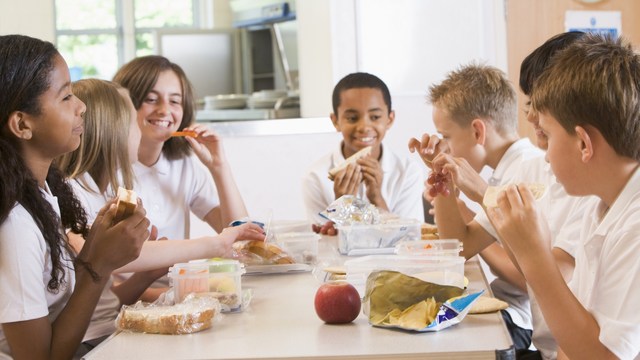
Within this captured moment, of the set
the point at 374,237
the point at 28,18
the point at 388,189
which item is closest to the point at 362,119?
the point at 388,189

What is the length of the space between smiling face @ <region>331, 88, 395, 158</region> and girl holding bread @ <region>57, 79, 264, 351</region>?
3.40ft

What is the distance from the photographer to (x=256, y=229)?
2160mm

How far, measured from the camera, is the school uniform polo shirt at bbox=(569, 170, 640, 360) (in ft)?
4.45

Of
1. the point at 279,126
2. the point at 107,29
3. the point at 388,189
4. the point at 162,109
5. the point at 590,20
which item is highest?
the point at 107,29

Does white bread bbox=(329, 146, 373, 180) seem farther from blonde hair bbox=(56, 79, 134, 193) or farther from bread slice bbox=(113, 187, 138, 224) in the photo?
bread slice bbox=(113, 187, 138, 224)

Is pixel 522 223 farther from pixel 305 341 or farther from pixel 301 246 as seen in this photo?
pixel 301 246

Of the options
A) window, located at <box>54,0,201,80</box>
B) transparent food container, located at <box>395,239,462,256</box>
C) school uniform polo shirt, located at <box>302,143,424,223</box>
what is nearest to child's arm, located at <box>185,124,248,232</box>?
school uniform polo shirt, located at <box>302,143,424,223</box>

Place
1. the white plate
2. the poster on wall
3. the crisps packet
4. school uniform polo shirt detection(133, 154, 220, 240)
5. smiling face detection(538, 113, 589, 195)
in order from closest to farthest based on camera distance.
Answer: the crisps packet → smiling face detection(538, 113, 589, 195) → the white plate → school uniform polo shirt detection(133, 154, 220, 240) → the poster on wall

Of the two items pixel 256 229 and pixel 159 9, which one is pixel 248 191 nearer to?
pixel 159 9

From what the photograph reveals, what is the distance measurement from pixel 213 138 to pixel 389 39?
6.86ft

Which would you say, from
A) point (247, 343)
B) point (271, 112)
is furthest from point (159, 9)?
point (247, 343)

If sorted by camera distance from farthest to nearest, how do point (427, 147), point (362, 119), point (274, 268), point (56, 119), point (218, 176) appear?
1. point (362, 119)
2. point (218, 176)
3. point (427, 147)
4. point (274, 268)
5. point (56, 119)

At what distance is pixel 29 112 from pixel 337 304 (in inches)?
28.5

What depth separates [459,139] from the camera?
2.75 meters
